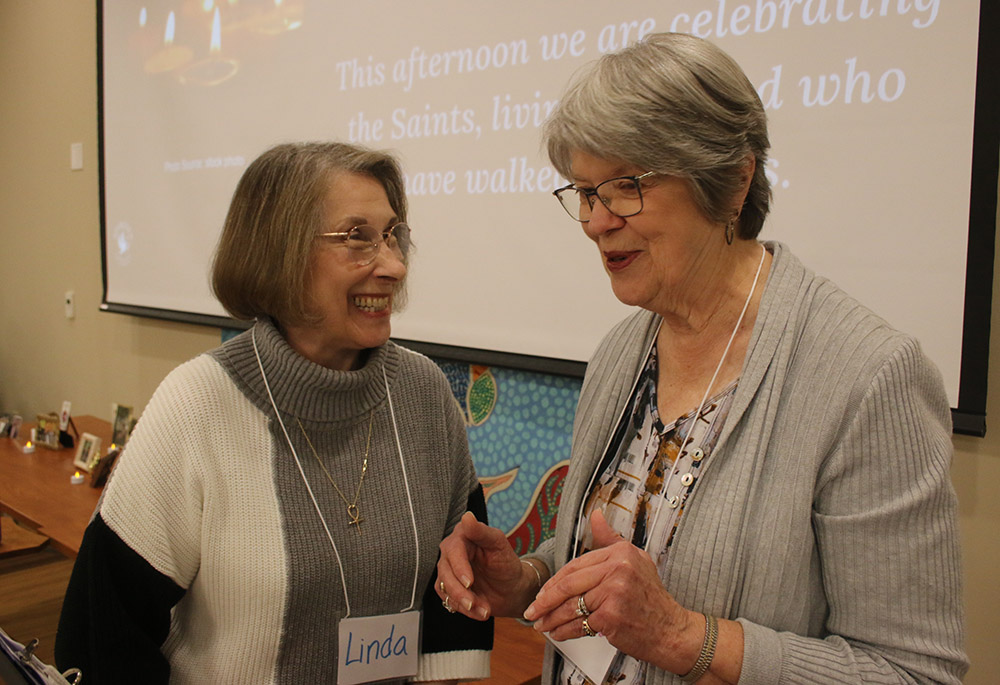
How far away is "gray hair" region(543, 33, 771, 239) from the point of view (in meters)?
0.99

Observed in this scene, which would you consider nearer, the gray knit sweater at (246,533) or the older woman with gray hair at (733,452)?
the older woman with gray hair at (733,452)

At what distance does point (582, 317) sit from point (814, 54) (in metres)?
0.95

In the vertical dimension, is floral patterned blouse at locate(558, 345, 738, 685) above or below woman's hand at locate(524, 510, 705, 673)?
above

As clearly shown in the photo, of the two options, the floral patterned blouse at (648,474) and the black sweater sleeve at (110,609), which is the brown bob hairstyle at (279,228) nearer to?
the black sweater sleeve at (110,609)

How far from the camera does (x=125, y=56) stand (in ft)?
12.5

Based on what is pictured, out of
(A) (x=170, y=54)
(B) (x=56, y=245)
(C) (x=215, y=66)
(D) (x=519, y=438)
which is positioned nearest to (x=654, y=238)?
(D) (x=519, y=438)

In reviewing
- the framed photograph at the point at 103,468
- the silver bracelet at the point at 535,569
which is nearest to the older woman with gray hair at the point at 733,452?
the silver bracelet at the point at 535,569

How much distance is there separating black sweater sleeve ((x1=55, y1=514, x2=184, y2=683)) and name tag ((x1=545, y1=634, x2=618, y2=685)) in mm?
653

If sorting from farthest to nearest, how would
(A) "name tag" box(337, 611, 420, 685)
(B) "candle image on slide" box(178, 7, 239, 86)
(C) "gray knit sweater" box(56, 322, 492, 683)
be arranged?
(B) "candle image on slide" box(178, 7, 239, 86)
(A) "name tag" box(337, 611, 420, 685)
(C) "gray knit sweater" box(56, 322, 492, 683)

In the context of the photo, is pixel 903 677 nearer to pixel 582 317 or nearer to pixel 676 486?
pixel 676 486

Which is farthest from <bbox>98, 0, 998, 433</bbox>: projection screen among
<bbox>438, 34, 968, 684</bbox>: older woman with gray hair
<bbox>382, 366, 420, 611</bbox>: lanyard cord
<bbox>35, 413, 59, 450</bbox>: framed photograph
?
<bbox>382, 366, 420, 611</bbox>: lanyard cord

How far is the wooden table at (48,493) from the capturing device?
93.8 inches

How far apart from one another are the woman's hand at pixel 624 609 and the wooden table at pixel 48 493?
1819 millimetres

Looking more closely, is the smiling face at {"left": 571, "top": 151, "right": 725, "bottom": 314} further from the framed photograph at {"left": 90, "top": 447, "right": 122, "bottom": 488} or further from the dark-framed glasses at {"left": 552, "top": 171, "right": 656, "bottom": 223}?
the framed photograph at {"left": 90, "top": 447, "right": 122, "bottom": 488}
